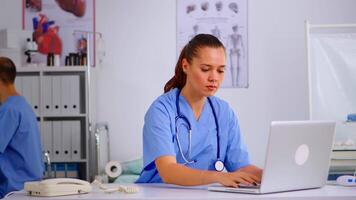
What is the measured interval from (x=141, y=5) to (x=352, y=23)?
1463 mm

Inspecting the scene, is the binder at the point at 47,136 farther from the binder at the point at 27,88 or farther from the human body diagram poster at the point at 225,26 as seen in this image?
the human body diagram poster at the point at 225,26

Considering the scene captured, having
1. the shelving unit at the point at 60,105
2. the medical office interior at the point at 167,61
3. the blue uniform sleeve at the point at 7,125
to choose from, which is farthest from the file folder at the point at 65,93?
the blue uniform sleeve at the point at 7,125

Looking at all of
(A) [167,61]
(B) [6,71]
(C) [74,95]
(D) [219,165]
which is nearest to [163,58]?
(A) [167,61]

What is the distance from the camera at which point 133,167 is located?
4.27 meters

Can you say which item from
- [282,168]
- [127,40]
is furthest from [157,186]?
[127,40]

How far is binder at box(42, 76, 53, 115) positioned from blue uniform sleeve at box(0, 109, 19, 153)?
0.75 meters

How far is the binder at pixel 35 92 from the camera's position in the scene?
13.9 feet

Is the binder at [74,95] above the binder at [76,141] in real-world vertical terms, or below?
above

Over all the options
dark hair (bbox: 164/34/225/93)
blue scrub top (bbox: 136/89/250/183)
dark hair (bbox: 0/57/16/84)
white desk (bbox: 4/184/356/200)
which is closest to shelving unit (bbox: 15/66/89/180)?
dark hair (bbox: 0/57/16/84)

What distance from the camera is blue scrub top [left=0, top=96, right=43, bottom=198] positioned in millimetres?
3488

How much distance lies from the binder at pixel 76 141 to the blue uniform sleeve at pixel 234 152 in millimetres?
1866

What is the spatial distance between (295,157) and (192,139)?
538 mm

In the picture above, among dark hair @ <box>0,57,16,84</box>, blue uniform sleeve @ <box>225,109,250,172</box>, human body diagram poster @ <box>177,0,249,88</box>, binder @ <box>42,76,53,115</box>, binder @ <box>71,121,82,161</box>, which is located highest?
human body diagram poster @ <box>177,0,249,88</box>

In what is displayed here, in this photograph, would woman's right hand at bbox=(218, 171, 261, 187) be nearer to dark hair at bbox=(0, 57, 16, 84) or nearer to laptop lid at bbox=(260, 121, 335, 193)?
laptop lid at bbox=(260, 121, 335, 193)
